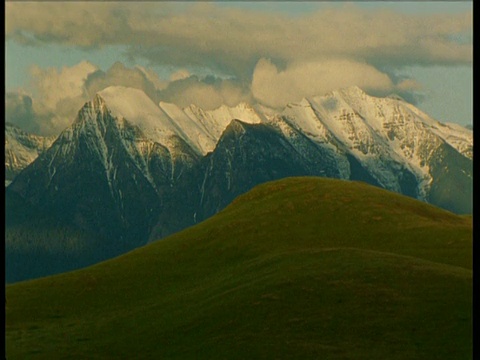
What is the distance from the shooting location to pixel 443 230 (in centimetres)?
12988


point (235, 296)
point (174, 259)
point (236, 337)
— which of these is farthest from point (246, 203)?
point (236, 337)

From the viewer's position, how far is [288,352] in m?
67.9

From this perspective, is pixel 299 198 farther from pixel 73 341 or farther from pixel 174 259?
pixel 73 341

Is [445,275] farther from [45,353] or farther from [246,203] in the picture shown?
[246,203]

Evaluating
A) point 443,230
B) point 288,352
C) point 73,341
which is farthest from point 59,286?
point 288,352

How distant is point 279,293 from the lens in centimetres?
8512

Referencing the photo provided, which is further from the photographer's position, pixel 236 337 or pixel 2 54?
pixel 236 337

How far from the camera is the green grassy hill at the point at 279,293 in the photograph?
72.1 m

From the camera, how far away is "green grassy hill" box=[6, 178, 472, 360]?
2840 inches

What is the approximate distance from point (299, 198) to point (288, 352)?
8932cm
